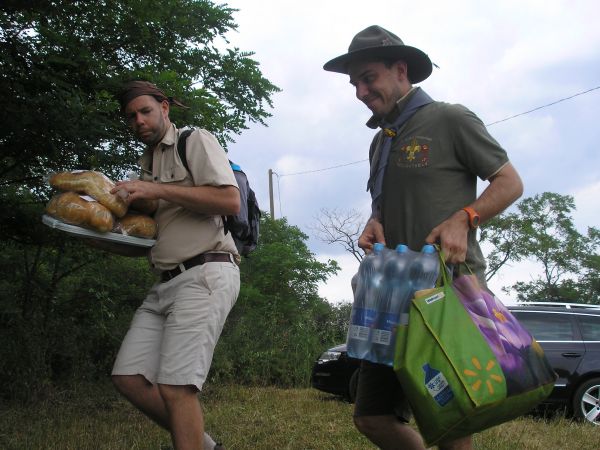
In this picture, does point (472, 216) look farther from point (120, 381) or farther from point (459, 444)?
point (120, 381)

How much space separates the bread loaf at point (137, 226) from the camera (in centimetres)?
298

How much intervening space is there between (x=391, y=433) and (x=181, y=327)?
985 mm

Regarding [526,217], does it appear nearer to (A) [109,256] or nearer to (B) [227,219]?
(A) [109,256]

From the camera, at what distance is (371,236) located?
279 cm

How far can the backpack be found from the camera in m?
3.16

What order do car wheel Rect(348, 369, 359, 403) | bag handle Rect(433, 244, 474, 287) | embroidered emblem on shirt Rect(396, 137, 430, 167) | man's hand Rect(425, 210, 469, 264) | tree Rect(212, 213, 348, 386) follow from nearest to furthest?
bag handle Rect(433, 244, 474, 287) → man's hand Rect(425, 210, 469, 264) → embroidered emblem on shirt Rect(396, 137, 430, 167) → car wheel Rect(348, 369, 359, 403) → tree Rect(212, 213, 348, 386)

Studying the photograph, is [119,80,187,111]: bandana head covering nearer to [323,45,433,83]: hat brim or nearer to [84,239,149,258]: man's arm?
[84,239,149,258]: man's arm

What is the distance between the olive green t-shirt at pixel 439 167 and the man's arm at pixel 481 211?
5 cm

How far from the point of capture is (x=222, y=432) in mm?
5793

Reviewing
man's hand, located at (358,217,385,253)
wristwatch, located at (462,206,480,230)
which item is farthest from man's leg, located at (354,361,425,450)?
wristwatch, located at (462,206,480,230)

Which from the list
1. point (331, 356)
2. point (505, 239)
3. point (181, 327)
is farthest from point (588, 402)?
point (505, 239)

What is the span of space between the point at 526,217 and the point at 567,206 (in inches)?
111

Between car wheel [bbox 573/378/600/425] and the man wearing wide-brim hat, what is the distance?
6.09 metres

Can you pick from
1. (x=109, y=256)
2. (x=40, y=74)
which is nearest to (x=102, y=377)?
(x=109, y=256)
